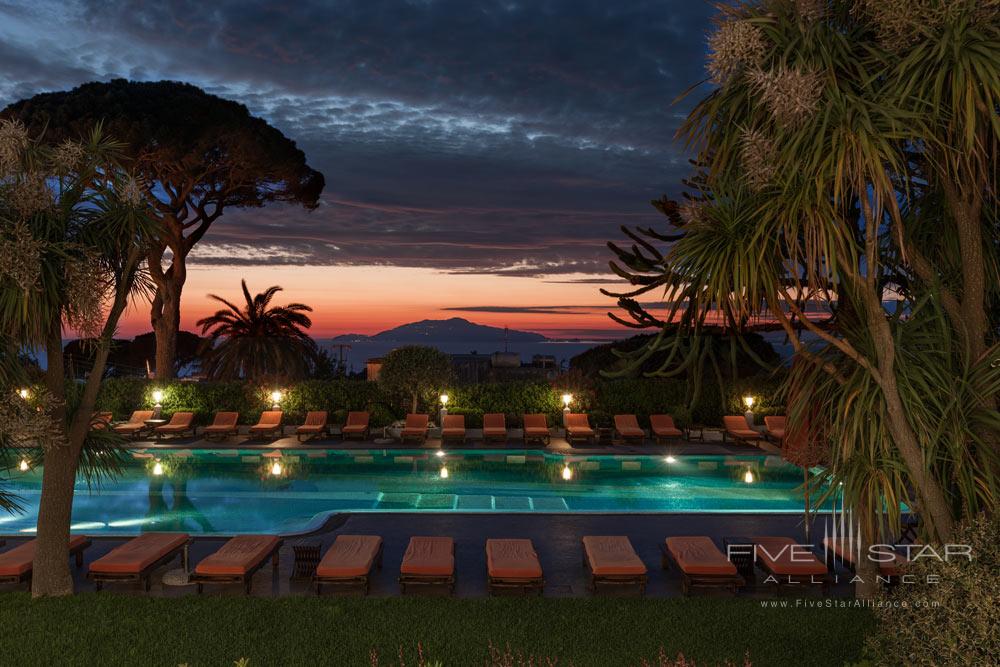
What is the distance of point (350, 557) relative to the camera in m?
8.85

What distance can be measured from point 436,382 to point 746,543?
13.2 meters

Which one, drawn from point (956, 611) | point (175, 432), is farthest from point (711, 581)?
point (175, 432)

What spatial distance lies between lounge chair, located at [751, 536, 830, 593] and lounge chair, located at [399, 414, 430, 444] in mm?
11919

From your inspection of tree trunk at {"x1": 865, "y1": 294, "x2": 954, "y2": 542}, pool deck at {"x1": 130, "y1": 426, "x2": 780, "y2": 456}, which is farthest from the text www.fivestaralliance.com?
pool deck at {"x1": 130, "y1": 426, "x2": 780, "y2": 456}

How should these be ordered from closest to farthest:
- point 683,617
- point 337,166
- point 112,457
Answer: point 683,617
point 112,457
point 337,166

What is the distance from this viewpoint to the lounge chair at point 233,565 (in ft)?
28.1

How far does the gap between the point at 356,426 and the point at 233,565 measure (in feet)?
39.2

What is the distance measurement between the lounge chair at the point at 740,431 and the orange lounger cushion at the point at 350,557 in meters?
12.5

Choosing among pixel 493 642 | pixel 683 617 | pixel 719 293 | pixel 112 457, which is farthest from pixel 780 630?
pixel 112 457

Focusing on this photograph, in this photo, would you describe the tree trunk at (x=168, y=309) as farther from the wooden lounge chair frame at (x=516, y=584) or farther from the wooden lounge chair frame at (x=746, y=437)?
the wooden lounge chair frame at (x=516, y=584)

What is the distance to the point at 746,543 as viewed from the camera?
30.7ft

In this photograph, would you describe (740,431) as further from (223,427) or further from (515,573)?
(223,427)

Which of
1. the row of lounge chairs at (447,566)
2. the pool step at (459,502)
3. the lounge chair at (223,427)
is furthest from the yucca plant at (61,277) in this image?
the lounge chair at (223,427)

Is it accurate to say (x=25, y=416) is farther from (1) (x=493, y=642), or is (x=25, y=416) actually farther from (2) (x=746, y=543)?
(2) (x=746, y=543)
